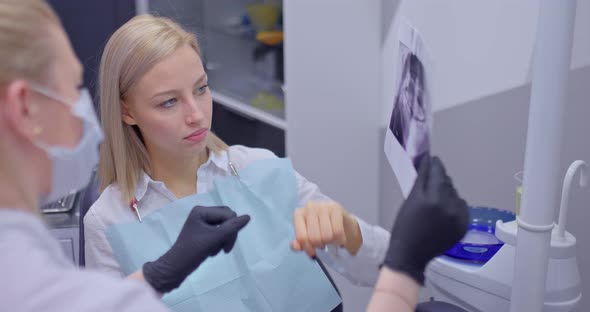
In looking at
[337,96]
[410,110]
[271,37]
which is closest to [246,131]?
[271,37]

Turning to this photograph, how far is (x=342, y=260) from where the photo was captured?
1.23 metres

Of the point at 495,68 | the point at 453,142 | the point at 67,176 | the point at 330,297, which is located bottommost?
the point at 330,297

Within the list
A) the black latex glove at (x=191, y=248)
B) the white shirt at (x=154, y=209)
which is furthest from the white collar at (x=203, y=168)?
the black latex glove at (x=191, y=248)

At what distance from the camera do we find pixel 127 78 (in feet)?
4.49

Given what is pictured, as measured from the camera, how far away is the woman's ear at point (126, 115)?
1419 millimetres

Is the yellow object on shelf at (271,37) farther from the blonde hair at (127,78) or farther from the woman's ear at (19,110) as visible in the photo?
the woman's ear at (19,110)

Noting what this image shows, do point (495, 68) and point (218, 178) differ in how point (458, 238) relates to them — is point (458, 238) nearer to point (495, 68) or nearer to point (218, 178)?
point (218, 178)

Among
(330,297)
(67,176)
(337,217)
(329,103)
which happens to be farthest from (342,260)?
(329,103)

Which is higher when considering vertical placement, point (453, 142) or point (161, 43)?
point (161, 43)

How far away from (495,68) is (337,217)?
31.9 inches

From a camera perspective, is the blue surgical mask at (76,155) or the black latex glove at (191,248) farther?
the black latex glove at (191,248)

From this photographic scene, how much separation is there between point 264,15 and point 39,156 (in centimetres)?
184

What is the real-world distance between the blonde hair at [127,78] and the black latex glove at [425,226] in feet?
2.27

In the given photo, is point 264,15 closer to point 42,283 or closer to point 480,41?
point 480,41
